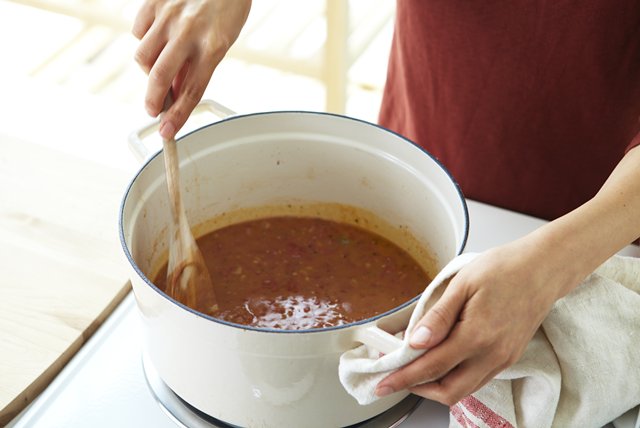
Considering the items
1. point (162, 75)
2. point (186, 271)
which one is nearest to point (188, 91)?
point (162, 75)

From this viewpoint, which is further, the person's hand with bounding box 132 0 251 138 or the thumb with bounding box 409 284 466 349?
the person's hand with bounding box 132 0 251 138

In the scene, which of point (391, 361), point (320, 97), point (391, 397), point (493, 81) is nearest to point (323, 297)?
point (391, 397)

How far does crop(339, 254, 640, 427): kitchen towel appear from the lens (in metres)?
0.73

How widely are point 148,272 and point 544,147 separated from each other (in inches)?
24.0

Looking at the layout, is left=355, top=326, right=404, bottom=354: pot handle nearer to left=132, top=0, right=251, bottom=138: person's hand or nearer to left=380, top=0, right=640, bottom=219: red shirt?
left=132, top=0, right=251, bottom=138: person's hand

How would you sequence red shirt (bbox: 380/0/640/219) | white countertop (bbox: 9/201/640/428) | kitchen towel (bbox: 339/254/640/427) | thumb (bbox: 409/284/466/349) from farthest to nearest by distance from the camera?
red shirt (bbox: 380/0/640/219) < white countertop (bbox: 9/201/640/428) < kitchen towel (bbox: 339/254/640/427) < thumb (bbox: 409/284/466/349)

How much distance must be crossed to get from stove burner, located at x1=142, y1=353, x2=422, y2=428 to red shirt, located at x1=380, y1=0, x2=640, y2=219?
47cm

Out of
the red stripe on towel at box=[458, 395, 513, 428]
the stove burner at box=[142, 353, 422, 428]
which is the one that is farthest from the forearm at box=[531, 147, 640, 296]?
the stove burner at box=[142, 353, 422, 428]

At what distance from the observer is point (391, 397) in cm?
78

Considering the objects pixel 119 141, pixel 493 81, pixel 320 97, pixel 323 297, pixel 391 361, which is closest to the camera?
pixel 391 361

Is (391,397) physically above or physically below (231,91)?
above

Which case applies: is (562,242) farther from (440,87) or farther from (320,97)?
(320,97)

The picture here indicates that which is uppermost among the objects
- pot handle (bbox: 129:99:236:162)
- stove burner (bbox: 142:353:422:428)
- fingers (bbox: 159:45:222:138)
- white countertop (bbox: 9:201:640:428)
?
fingers (bbox: 159:45:222:138)

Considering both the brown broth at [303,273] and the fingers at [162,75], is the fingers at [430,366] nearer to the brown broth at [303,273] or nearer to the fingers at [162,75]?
the brown broth at [303,273]
